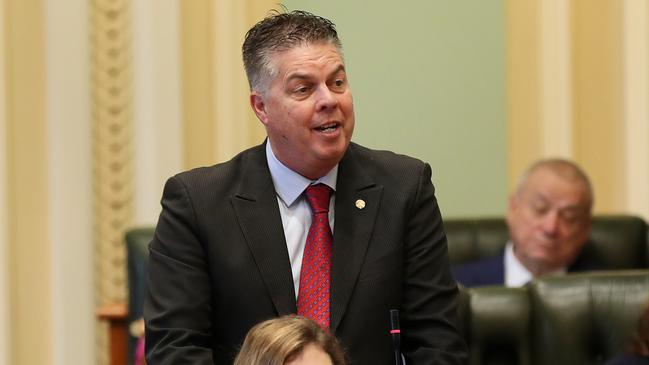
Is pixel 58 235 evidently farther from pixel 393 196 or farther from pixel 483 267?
pixel 393 196

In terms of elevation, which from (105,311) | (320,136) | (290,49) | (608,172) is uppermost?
(290,49)

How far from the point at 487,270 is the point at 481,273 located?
3 cm

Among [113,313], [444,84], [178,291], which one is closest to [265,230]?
[178,291]

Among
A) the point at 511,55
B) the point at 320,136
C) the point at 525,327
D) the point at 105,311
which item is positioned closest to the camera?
the point at 320,136

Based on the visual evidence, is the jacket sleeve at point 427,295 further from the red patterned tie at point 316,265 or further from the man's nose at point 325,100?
the man's nose at point 325,100

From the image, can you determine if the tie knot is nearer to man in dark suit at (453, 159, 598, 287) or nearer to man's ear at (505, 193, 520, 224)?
man in dark suit at (453, 159, 598, 287)

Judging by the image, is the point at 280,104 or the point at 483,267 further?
the point at 483,267

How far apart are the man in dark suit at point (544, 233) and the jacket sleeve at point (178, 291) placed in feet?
7.48

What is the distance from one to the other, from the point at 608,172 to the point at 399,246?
3.14m

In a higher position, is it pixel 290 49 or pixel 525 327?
pixel 290 49

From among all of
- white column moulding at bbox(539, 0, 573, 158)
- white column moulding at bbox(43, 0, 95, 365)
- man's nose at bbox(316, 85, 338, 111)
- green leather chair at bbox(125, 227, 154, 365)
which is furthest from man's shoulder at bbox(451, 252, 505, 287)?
man's nose at bbox(316, 85, 338, 111)

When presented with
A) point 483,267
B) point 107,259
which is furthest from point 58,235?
point 483,267

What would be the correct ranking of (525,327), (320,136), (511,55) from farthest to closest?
(511,55)
(525,327)
(320,136)

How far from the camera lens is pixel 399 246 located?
273 centimetres
